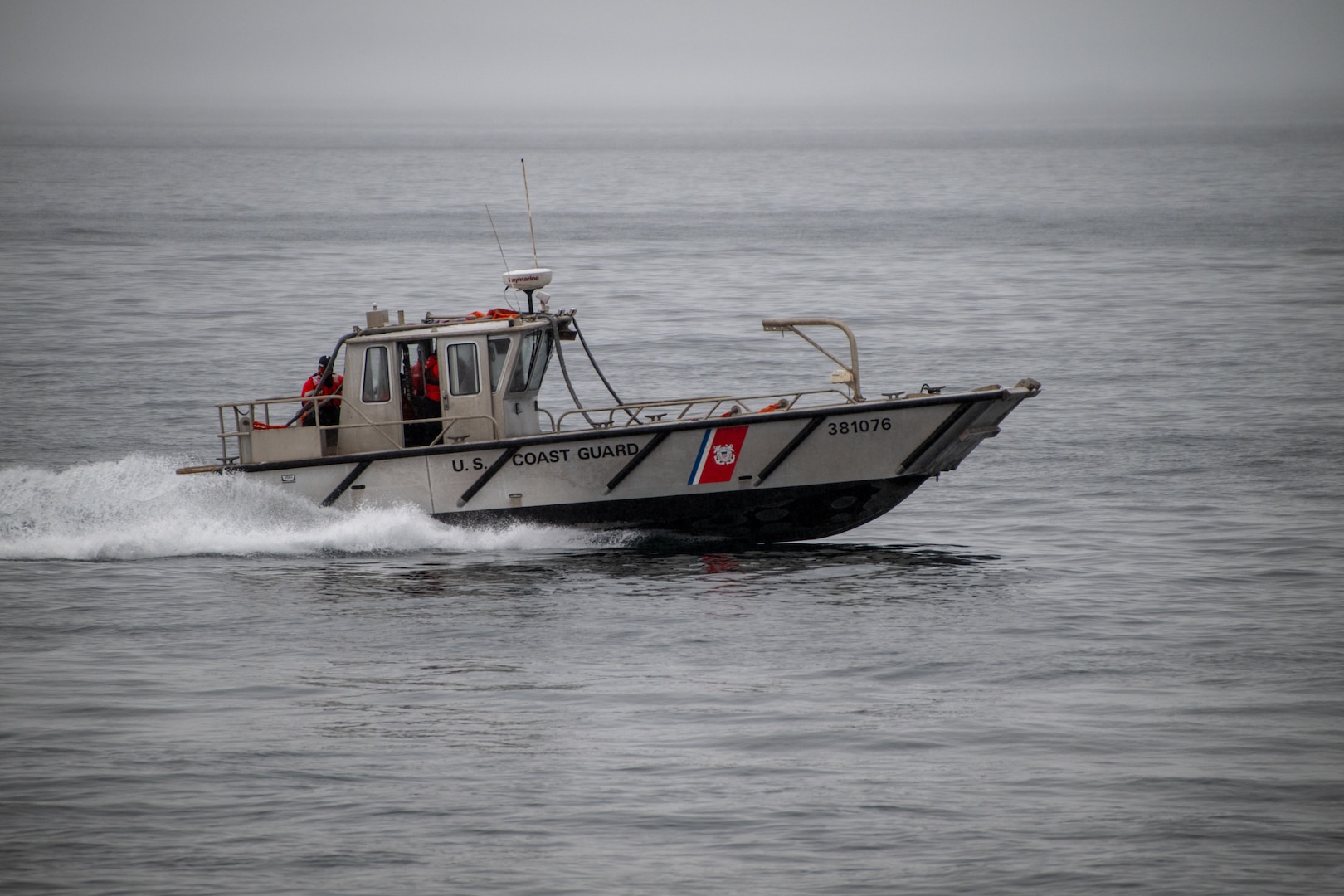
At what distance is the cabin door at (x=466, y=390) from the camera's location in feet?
56.4

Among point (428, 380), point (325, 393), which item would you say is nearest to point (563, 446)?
point (428, 380)

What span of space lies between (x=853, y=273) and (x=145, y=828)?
39.7 m

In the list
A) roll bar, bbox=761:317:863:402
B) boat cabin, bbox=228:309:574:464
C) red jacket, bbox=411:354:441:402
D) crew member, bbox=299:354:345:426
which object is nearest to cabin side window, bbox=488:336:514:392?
boat cabin, bbox=228:309:574:464

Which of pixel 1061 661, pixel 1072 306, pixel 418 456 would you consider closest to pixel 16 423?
pixel 418 456

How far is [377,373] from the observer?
17.5 metres

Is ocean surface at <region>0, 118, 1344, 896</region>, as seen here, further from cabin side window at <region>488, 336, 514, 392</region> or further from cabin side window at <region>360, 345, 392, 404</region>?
cabin side window at <region>488, 336, 514, 392</region>

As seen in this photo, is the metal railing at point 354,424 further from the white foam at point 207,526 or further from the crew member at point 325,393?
the white foam at point 207,526

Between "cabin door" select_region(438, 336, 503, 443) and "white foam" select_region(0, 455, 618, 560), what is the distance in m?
1.02

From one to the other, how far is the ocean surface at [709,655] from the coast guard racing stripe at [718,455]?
0.94 m

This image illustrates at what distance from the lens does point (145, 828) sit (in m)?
10.4

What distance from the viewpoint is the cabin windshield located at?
1734cm

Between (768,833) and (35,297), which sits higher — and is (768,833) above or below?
below

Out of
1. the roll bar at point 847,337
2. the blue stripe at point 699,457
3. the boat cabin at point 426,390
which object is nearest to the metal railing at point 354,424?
the boat cabin at point 426,390

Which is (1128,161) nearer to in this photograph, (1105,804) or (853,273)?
(853,273)
